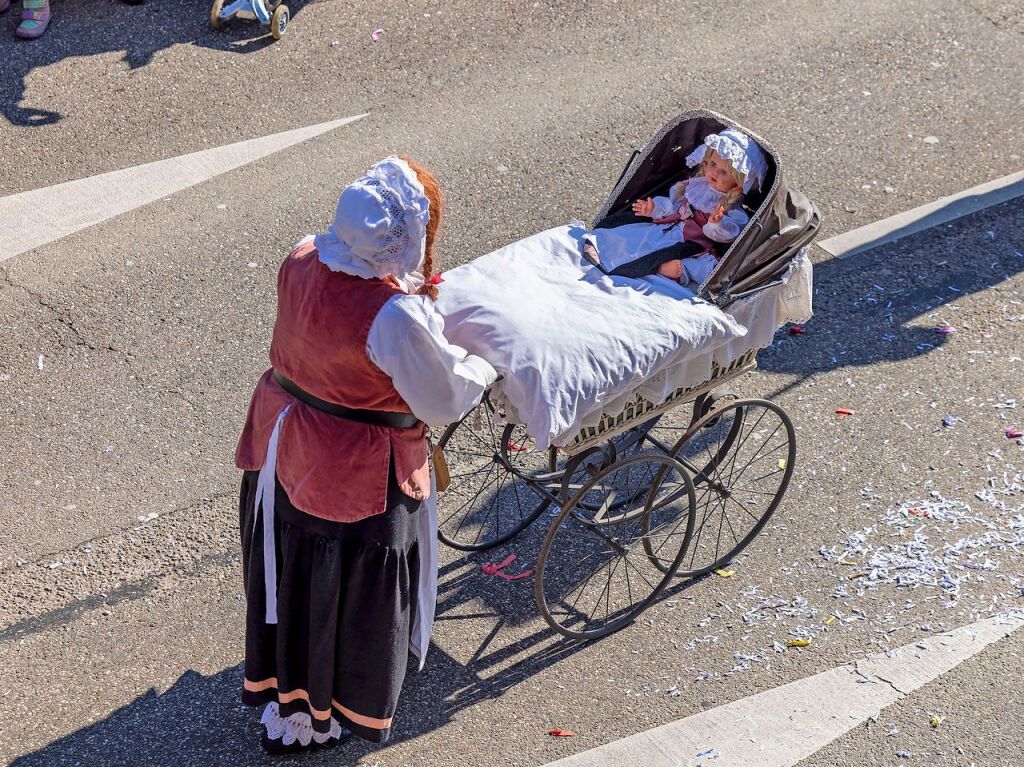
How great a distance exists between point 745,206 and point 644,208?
1.35 ft

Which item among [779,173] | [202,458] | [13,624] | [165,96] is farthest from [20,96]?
[779,173]

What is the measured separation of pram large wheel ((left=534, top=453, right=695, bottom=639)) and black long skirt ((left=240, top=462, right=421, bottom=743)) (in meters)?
0.74

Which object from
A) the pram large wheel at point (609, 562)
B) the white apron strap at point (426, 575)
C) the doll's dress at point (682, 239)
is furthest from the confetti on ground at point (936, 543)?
the white apron strap at point (426, 575)

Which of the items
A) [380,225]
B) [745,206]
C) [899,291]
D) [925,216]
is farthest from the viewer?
[925,216]

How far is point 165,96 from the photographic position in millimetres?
7734

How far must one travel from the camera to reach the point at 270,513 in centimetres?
379

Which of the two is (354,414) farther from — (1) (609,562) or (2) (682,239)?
(1) (609,562)

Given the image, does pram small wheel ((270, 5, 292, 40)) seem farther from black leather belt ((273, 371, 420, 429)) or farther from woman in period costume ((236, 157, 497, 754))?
black leather belt ((273, 371, 420, 429))

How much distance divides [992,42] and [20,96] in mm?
7182

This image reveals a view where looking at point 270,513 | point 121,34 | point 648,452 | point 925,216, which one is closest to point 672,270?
point 648,452

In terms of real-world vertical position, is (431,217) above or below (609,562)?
above

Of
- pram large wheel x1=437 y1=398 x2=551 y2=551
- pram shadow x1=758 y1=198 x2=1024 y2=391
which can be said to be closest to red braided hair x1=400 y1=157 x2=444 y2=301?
pram large wheel x1=437 y1=398 x2=551 y2=551

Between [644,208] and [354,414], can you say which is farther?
[644,208]

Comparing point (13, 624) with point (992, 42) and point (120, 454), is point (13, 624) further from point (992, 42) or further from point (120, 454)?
point (992, 42)
